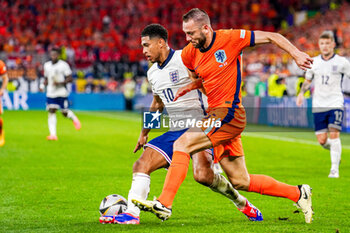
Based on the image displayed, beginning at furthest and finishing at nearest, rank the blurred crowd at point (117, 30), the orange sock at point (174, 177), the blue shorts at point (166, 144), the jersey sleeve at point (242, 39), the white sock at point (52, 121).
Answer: the blurred crowd at point (117, 30) < the white sock at point (52, 121) < the blue shorts at point (166, 144) < the jersey sleeve at point (242, 39) < the orange sock at point (174, 177)

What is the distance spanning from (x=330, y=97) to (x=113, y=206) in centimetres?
492

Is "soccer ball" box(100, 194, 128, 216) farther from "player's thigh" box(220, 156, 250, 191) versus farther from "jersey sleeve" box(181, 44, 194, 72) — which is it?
"jersey sleeve" box(181, 44, 194, 72)

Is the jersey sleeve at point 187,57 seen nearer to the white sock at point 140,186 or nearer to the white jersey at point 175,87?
the white jersey at point 175,87

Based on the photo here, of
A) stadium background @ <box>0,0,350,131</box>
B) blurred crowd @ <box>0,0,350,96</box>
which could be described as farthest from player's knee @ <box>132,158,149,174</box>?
blurred crowd @ <box>0,0,350,96</box>

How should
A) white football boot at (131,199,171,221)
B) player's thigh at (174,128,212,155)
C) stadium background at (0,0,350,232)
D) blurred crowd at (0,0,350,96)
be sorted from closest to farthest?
1. white football boot at (131,199,171,221)
2. player's thigh at (174,128,212,155)
3. stadium background at (0,0,350,232)
4. blurred crowd at (0,0,350,96)

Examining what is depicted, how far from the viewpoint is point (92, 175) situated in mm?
10016

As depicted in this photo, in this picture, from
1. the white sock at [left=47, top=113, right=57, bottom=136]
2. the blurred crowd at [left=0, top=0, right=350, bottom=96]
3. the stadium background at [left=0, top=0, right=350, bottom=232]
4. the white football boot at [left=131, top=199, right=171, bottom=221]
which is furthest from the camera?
the blurred crowd at [left=0, top=0, right=350, bottom=96]

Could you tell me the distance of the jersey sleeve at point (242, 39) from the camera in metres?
5.70

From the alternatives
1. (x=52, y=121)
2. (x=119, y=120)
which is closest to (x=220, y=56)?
(x=52, y=121)

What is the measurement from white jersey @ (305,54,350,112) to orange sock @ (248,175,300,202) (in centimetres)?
420

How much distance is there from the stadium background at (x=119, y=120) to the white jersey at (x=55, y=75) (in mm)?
1247

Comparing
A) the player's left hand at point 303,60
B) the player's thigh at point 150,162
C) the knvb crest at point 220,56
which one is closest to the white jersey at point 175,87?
the player's thigh at point 150,162

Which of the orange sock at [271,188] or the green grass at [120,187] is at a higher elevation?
the orange sock at [271,188]

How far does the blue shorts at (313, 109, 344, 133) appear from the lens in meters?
9.80
